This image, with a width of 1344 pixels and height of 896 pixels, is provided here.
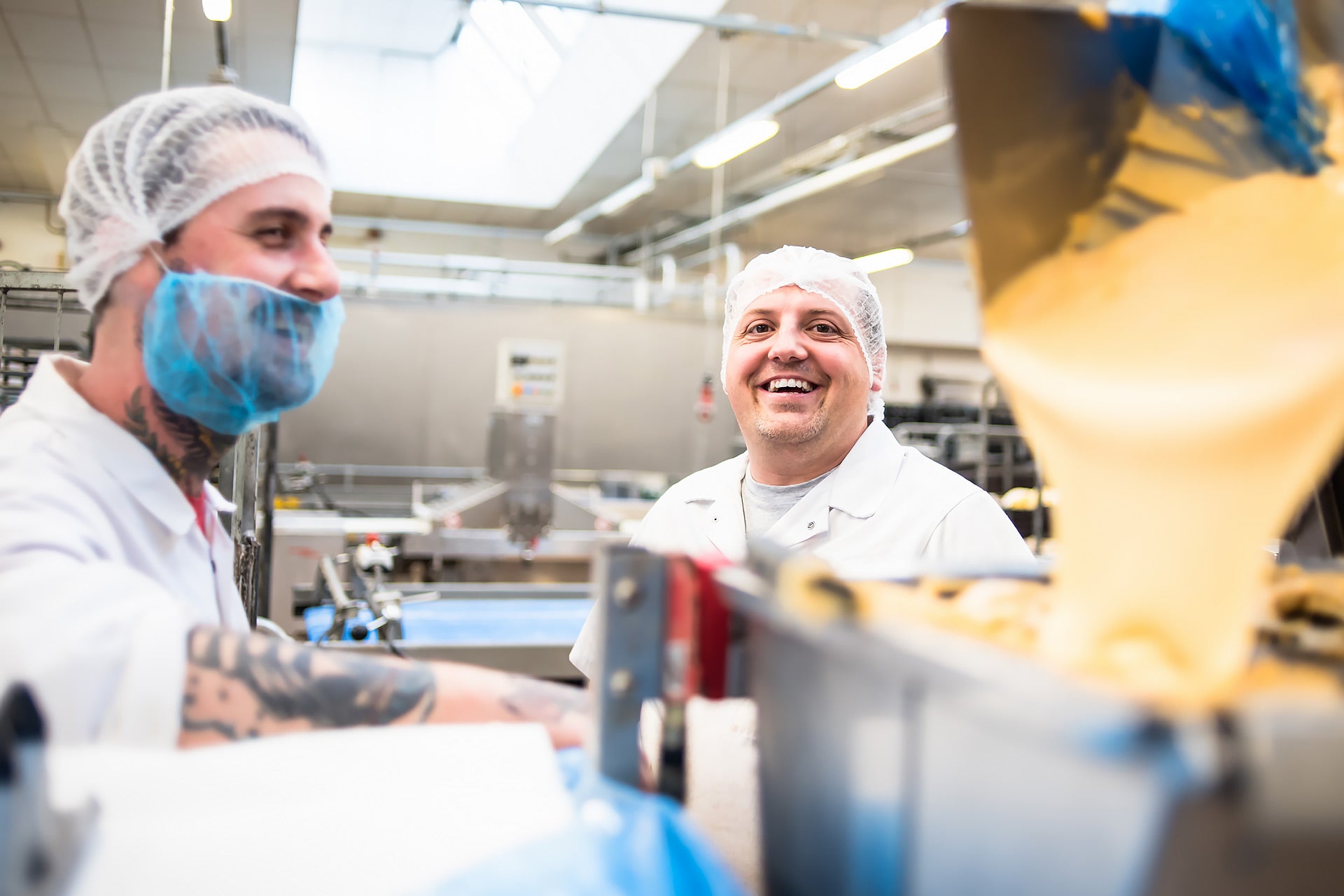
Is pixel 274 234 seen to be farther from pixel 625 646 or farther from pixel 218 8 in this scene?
pixel 218 8

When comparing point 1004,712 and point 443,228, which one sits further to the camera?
point 443,228

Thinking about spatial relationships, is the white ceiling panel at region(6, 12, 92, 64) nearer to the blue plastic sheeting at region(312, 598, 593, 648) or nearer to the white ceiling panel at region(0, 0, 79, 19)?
the white ceiling panel at region(0, 0, 79, 19)

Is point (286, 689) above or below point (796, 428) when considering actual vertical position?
below

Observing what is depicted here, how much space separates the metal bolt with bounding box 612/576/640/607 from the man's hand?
22 cm

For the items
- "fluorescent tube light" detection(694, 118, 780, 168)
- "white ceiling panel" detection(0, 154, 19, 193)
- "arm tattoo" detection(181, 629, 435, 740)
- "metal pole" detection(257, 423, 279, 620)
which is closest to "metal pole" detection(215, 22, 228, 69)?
"metal pole" detection(257, 423, 279, 620)

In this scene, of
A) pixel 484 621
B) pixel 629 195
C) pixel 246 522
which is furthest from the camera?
pixel 629 195

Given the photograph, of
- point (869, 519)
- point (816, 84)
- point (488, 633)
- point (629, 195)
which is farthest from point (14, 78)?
point (869, 519)

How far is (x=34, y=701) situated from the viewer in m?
0.53

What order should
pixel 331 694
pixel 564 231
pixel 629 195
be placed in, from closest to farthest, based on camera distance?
pixel 331 694 < pixel 629 195 < pixel 564 231

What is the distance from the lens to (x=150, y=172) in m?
1.03

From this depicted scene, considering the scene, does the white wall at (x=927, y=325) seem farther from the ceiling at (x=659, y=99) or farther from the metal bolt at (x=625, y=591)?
the metal bolt at (x=625, y=591)

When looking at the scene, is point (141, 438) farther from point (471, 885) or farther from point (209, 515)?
point (471, 885)

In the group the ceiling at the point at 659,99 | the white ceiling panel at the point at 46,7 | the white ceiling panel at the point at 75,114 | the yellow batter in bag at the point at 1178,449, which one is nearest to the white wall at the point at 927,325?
the ceiling at the point at 659,99

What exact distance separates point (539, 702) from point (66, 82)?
23.3ft
